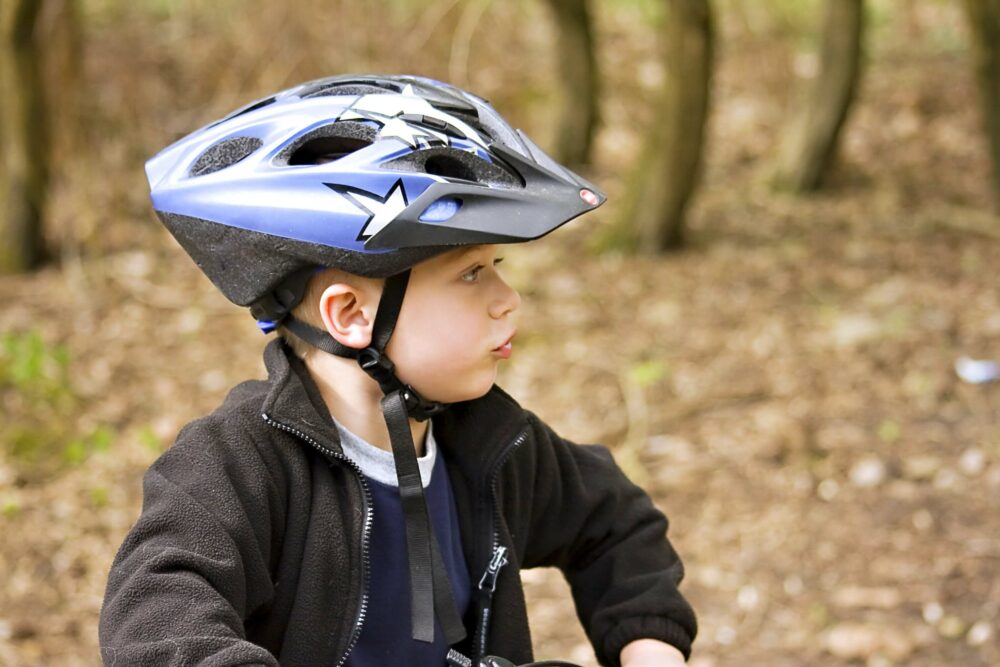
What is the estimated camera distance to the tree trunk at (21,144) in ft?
22.7

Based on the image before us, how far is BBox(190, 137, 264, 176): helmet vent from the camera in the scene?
7.49ft

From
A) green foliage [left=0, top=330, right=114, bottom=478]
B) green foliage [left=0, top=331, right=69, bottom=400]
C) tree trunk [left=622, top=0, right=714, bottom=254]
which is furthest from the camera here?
tree trunk [left=622, top=0, right=714, bottom=254]

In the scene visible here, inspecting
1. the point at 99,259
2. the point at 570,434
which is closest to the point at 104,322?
the point at 99,259

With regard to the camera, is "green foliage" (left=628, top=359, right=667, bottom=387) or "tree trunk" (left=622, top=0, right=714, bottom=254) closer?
"green foliage" (left=628, top=359, right=667, bottom=387)

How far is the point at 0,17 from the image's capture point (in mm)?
6867

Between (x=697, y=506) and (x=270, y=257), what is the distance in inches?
123

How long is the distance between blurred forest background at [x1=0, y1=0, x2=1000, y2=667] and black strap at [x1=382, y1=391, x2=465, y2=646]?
226cm

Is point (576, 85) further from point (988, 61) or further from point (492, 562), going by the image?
point (492, 562)

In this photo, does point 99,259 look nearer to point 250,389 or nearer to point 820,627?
point 820,627

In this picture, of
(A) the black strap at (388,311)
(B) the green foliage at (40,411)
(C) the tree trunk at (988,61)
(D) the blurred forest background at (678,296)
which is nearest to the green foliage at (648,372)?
(D) the blurred forest background at (678,296)

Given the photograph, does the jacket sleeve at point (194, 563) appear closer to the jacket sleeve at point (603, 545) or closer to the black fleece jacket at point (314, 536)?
the black fleece jacket at point (314, 536)

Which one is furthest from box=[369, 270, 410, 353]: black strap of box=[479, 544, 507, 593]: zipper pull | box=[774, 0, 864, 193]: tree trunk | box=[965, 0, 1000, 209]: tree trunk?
box=[774, 0, 864, 193]: tree trunk

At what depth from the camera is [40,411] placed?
5625mm

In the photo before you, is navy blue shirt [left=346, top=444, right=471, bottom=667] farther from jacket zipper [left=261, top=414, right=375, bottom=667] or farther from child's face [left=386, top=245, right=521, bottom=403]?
child's face [left=386, top=245, right=521, bottom=403]
